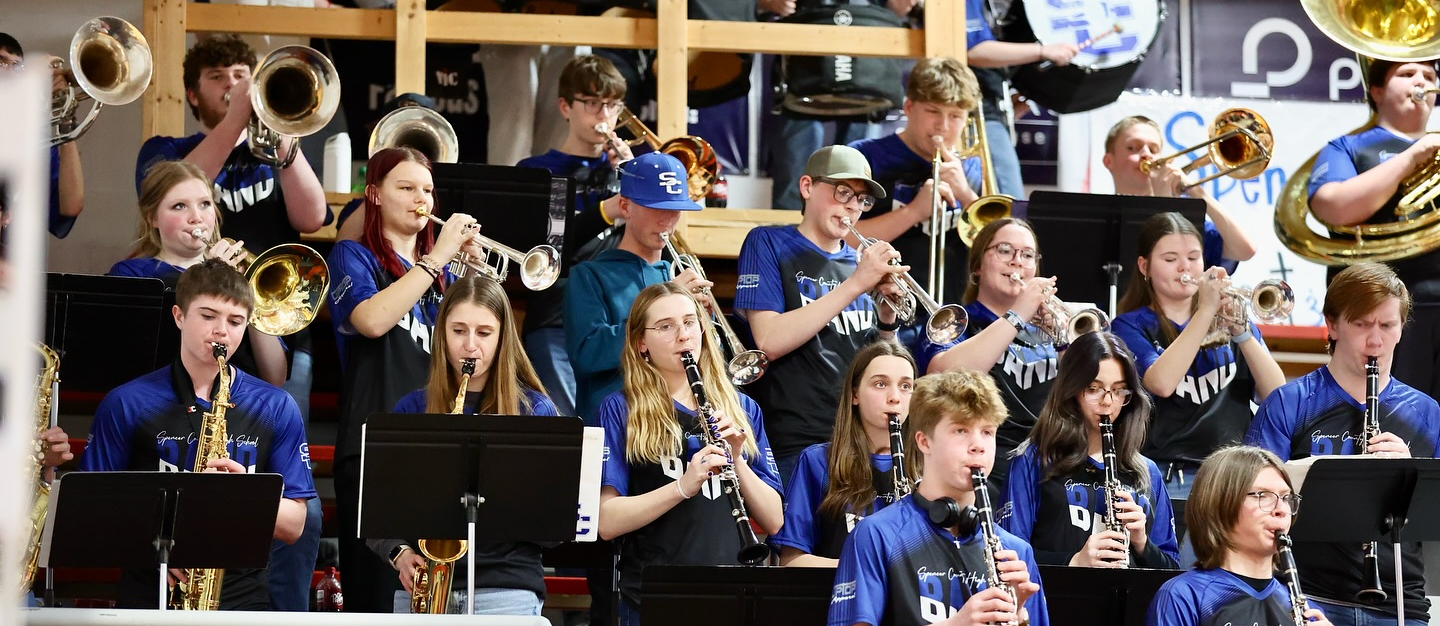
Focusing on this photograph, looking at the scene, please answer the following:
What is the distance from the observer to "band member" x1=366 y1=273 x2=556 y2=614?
4918 mm

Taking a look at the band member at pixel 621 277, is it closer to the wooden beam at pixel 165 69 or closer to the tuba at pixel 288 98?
the tuba at pixel 288 98

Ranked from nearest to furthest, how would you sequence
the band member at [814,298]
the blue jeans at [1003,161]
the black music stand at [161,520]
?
the black music stand at [161,520]
the band member at [814,298]
the blue jeans at [1003,161]

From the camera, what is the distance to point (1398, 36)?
718cm

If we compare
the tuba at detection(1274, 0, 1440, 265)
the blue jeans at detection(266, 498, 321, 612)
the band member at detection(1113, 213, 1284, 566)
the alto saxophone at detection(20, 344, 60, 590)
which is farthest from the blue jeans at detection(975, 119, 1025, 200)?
the alto saxophone at detection(20, 344, 60, 590)

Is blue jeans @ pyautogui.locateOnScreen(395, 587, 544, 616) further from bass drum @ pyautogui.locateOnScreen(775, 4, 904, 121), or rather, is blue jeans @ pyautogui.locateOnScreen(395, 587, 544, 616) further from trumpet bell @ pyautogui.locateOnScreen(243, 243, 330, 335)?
bass drum @ pyautogui.locateOnScreen(775, 4, 904, 121)

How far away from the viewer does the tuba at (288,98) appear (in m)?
6.30

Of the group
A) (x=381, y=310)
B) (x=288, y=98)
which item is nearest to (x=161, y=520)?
(x=381, y=310)

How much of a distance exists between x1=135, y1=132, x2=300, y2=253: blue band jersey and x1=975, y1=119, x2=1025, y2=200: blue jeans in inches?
119

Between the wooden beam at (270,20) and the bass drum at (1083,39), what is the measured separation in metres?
3.13

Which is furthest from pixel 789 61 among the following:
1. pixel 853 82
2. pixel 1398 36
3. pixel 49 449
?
pixel 49 449

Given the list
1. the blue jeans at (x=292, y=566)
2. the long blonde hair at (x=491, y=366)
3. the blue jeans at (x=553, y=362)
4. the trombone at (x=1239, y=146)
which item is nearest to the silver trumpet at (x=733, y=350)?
the blue jeans at (x=553, y=362)

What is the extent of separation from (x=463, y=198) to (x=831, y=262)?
4.30ft

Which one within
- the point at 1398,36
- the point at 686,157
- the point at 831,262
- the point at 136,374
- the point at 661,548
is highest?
the point at 1398,36

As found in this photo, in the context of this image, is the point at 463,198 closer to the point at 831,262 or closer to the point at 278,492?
the point at 831,262
